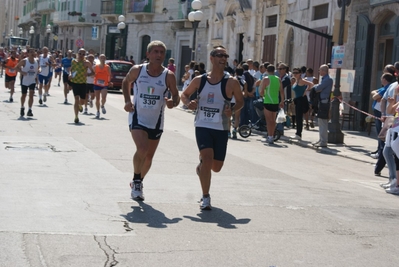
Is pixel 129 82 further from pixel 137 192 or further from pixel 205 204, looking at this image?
pixel 205 204

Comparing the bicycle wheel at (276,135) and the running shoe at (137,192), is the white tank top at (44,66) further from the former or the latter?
the running shoe at (137,192)

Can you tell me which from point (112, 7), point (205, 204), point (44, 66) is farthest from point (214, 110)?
point (112, 7)

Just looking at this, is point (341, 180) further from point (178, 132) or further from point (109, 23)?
point (109, 23)

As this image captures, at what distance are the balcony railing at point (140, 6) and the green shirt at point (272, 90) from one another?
3879 cm

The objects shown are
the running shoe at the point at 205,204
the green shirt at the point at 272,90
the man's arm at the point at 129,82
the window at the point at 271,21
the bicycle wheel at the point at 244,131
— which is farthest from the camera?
the window at the point at 271,21

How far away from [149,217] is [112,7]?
5570 centimetres

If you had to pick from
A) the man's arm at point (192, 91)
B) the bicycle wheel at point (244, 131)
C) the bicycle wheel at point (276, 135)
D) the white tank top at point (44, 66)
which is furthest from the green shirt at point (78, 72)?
the man's arm at point (192, 91)

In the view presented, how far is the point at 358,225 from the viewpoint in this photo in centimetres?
847

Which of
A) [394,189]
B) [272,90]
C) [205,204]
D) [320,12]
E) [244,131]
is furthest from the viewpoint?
[320,12]

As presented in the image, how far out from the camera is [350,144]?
1948 centimetres

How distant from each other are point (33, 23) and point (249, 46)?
65.6m

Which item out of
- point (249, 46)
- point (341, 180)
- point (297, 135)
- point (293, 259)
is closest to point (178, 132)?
point (297, 135)

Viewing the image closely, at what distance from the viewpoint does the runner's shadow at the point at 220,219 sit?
8.11 meters

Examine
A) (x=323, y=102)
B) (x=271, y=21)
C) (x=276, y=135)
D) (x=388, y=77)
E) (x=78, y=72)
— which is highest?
(x=271, y=21)
